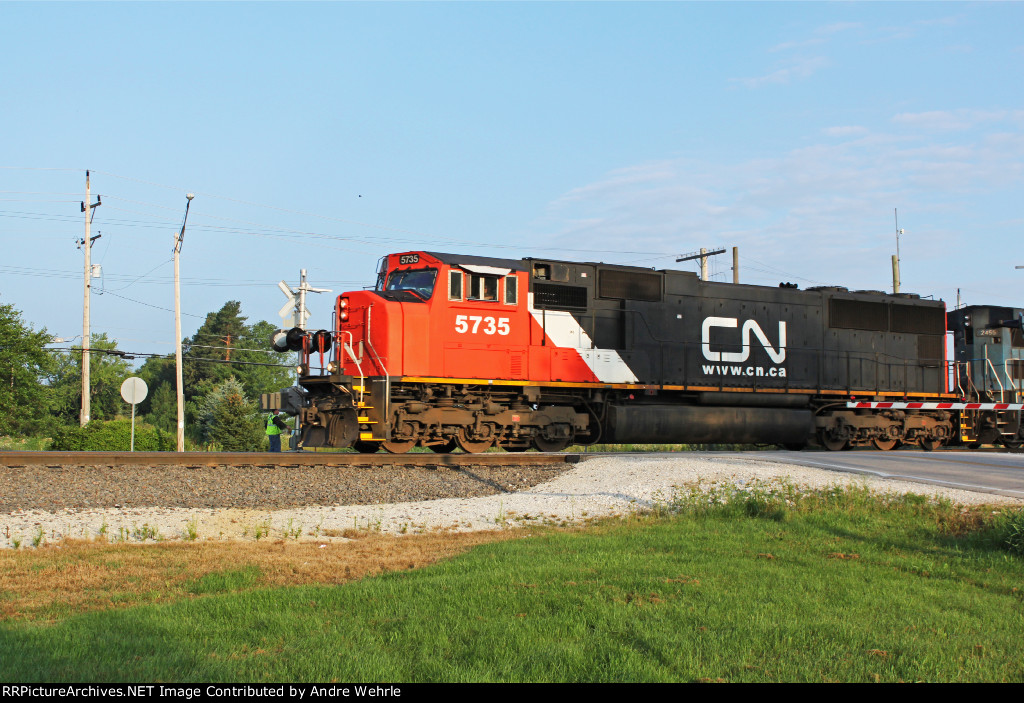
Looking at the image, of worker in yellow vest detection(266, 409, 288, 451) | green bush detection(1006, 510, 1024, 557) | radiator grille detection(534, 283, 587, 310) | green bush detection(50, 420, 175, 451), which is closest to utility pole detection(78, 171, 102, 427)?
green bush detection(50, 420, 175, 451)

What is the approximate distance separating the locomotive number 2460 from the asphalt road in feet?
18.5

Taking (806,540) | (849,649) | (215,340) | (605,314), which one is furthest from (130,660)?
(215,340)

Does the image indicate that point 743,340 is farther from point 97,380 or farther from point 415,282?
point 97,380

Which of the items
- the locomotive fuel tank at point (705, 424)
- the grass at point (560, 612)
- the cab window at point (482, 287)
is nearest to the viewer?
the grass at point (560, 612)

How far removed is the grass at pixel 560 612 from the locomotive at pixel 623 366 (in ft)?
24.6

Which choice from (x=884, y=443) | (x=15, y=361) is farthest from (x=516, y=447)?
(x=15, y=361)

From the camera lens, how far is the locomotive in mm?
15680

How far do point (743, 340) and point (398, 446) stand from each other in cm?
909

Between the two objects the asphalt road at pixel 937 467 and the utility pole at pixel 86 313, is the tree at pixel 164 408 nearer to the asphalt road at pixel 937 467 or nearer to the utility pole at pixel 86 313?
the utility pole at pixel 86 313

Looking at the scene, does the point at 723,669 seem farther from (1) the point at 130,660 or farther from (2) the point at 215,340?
(2) the point at 215,340

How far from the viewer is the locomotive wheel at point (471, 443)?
635 inches

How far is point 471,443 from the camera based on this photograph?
16.3 meters

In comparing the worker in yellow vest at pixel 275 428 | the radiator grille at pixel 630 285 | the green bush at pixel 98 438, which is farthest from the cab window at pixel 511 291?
the green bush at pixel 98 438

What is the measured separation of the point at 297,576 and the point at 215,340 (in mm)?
85436
